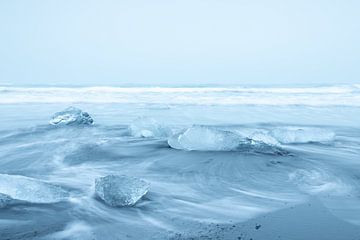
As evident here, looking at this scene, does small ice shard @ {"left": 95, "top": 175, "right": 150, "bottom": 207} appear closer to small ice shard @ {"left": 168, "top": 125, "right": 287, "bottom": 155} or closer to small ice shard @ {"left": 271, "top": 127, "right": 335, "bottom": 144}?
small ice shard @ {"left": 168, "top": 125, "right": 287, "bottom": 155}

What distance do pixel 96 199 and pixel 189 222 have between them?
79cm

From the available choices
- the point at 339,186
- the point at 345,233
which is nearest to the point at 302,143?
the point at 339,186

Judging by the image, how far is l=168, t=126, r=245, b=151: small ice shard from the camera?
4168mm

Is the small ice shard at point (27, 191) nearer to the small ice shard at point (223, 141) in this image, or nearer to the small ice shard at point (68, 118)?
the small ice shard at point (223, 141)

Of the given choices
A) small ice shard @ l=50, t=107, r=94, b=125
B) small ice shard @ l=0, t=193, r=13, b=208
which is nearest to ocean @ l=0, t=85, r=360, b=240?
small ice shard @ l=0, t=193, r=13, b=208

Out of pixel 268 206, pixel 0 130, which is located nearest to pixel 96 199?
pixel 268 206

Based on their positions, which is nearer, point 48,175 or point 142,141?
point 48,175

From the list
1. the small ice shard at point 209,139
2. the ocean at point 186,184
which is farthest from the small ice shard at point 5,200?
the small ice shard at point 209,139

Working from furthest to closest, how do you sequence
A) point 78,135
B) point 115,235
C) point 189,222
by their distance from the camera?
point 78,135 → point 189,222 → point 115,235

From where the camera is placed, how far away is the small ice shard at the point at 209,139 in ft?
13.7

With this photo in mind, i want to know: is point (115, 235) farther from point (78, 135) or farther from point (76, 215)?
point (78, 135)

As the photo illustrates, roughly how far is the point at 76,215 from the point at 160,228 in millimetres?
602

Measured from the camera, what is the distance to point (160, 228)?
215 centimetres

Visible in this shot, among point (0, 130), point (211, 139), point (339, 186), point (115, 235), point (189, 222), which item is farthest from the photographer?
point (0, 130)
